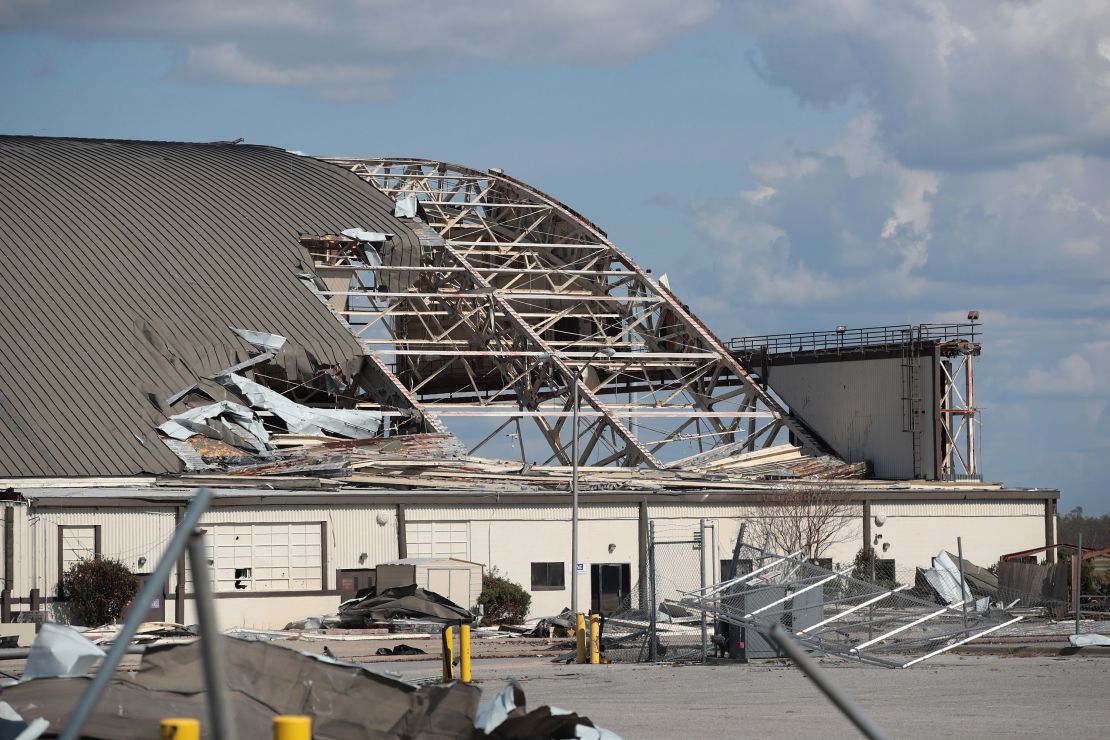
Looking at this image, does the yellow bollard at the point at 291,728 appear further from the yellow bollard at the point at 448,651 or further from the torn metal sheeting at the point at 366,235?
the torn metal sheeting at the point at 366,235

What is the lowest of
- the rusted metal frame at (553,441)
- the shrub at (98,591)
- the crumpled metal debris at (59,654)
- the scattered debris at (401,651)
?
the scattered debris at (401,651)

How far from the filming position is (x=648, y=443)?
174 ft

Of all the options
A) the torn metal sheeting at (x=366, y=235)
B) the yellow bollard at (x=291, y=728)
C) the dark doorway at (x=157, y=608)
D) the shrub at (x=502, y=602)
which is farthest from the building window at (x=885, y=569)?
the yellow bollard at (x=291, y=728)

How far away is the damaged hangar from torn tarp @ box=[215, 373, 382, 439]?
110 millimetres

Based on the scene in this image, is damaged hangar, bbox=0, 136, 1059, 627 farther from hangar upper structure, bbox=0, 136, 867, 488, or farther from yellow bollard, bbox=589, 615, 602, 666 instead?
yellow bollard, bbox=589, 615, 602, 666

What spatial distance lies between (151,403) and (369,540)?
8.89m

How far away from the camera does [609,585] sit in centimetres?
4512

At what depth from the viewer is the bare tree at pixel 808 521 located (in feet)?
154

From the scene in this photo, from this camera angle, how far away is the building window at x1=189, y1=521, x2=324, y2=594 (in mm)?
40062

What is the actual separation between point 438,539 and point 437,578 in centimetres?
281

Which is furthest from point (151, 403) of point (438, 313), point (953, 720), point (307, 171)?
point (953, 720)

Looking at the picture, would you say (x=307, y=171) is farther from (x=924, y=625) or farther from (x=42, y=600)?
(x=924, y=625)

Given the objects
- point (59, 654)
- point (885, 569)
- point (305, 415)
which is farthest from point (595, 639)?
point (305, 415)

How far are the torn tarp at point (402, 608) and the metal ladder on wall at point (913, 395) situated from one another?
21.6 metres
